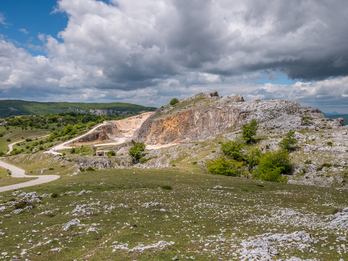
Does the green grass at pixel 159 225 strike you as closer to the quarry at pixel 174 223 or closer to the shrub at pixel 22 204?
the quarry at pixel 174 223

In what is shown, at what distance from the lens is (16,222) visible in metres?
16.5

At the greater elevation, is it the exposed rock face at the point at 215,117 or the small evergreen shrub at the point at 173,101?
the small evergreen shrub at the point at 173,101

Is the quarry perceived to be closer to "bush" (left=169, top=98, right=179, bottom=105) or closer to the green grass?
the green grass

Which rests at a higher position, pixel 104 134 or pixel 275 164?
pixel 275 164

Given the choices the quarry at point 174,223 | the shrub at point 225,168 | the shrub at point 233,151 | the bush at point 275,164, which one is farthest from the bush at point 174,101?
the quarry at point 174,223

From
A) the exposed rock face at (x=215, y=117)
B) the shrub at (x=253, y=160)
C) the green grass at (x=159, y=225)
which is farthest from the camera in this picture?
the exposed rock face at (x=215, y=117)

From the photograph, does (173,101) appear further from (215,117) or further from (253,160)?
(253,160)

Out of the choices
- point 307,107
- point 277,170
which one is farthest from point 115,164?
point 307,107

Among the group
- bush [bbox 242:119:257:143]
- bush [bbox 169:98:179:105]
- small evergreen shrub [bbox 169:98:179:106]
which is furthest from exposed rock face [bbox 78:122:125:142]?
bush [bbox 242:119:257:143]

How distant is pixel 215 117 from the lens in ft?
369

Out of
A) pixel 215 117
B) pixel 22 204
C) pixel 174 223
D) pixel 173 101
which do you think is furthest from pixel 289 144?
pixel 173 101

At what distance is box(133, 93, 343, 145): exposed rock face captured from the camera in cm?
8606

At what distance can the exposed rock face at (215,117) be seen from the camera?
282ft

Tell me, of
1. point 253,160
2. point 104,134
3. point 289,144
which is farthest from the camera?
point 104,134
